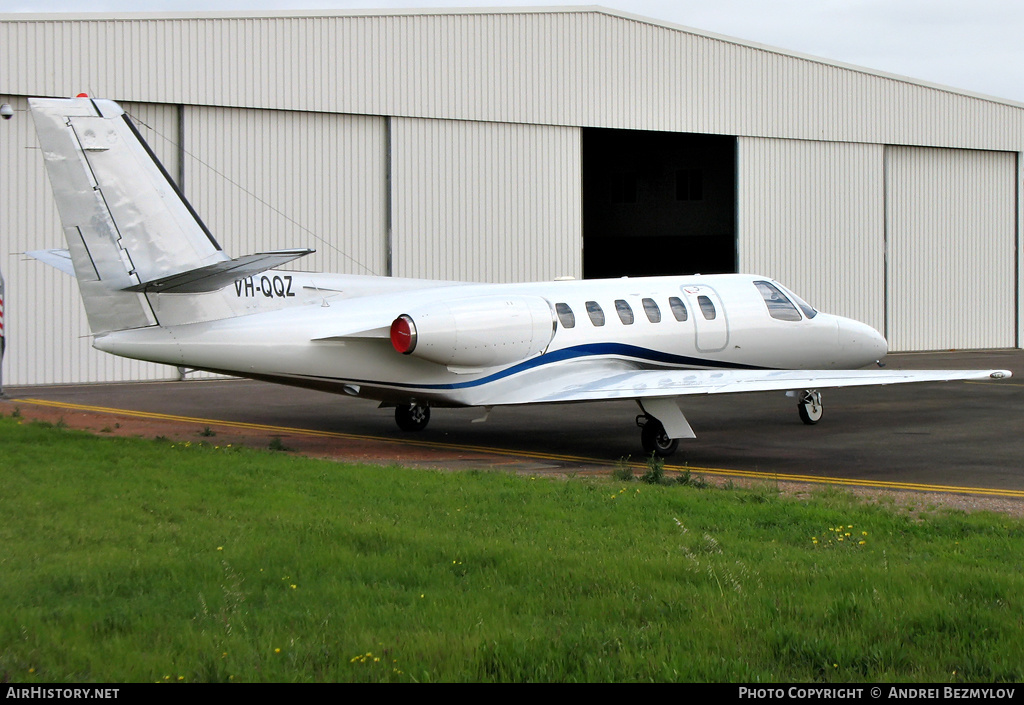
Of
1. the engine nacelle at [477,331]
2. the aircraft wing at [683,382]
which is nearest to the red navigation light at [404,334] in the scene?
the engine nacelle at [477,331]

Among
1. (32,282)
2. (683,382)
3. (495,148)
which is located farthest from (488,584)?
(495,148)

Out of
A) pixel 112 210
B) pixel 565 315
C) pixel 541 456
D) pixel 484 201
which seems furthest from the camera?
pixel 484 201

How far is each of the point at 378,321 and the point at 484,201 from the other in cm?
1762

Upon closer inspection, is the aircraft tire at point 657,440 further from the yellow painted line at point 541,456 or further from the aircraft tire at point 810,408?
the aircraft tire at point 810,408

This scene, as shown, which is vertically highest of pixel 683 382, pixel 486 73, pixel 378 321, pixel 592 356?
pixel 486 73

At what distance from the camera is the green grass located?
248 inches

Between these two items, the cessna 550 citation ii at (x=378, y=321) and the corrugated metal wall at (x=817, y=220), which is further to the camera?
the corrugated metal wall at (x=817, y=220)

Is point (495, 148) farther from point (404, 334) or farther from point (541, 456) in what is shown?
point (404, 334)

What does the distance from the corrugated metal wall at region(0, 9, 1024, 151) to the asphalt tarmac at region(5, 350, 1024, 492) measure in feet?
28.1

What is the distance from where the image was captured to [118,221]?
50.4 feet

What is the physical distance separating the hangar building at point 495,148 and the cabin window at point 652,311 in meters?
14.6

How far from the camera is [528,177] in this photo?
34.6 metres

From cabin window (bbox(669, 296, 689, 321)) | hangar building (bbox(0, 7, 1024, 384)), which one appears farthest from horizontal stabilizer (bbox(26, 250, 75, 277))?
cabin window (bbox(669, 296, 689, 321))

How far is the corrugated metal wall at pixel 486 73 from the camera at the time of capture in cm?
2864
